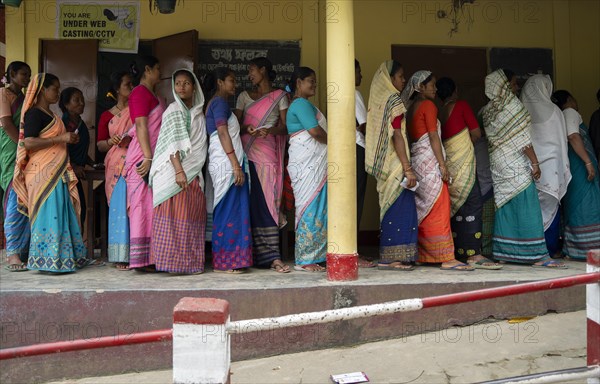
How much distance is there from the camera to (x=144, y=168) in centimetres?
478

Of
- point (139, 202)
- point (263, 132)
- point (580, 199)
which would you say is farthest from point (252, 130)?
point (580, 199)

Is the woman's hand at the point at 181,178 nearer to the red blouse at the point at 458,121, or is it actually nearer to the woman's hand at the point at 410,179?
the woman's hand at the point at 410,179

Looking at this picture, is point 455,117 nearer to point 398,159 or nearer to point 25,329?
point 398,159

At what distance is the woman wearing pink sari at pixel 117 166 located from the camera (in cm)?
495

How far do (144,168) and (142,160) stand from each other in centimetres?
11

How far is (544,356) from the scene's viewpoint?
405 cm

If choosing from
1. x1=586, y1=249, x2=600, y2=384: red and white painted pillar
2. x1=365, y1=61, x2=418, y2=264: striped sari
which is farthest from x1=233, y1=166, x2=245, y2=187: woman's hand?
x1=586, y1=249, x2=600, y2=384: red and white painted pillar

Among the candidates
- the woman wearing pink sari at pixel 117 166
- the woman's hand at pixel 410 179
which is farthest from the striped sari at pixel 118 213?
the woman's hand at pixel 410 179

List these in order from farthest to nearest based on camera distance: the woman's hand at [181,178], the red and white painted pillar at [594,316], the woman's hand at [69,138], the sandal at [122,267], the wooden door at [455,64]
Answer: the wooden door at [455,64], the sandal at [122,267], the woman's hand at [69,138], the woman's hand at [181,178], the red and white painted pillar at [594,316]

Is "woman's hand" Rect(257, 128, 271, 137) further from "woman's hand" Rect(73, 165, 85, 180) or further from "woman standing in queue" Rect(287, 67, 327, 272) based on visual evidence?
"woman's hand" Rect(73, 165, 85, 180)

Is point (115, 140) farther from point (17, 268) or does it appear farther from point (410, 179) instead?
point (410, 179)

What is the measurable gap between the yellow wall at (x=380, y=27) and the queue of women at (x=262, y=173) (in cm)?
113

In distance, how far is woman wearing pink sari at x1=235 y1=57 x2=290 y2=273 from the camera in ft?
16.7

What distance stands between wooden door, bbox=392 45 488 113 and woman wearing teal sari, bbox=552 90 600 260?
3.94 ft
